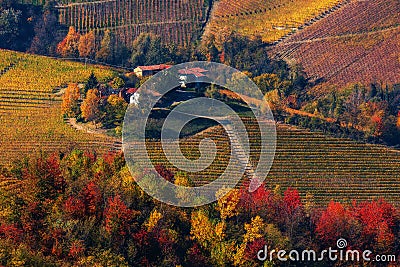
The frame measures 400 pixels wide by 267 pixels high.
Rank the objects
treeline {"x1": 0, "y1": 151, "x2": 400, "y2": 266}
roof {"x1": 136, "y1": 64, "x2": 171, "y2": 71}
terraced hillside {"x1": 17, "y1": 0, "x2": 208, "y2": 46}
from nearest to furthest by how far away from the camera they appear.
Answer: treeline {"x1": 0, "y1": 151, "x2": 400, "y2": 266} < roof {"x1": 136, "y1": 64, "x2": 171, "y2": 71} < terraced hillside {"x1": 17, "y1": 0, "x2": 208, "y2": 46}

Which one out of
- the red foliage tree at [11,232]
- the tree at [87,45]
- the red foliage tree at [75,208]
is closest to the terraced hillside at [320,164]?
the red foliage tree at [75,208]

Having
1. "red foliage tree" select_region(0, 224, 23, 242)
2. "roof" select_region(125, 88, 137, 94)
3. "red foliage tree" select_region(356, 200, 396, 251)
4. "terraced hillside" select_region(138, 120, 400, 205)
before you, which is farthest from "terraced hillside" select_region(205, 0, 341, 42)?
"red foliage tree" select_region(0, 224, 23, 242)

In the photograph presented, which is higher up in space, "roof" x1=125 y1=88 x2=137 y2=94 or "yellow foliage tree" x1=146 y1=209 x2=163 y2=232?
"roof" x1=125 y1=88 x2=137 y2=94

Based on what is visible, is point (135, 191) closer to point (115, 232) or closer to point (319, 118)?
point (115, 232)

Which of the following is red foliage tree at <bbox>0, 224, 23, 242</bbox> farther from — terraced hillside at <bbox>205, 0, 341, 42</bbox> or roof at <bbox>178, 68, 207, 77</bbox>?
terraced hillside at <bbox>205, 0, 341, 42</bbox>

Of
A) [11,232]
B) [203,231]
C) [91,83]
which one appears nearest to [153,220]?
[203,231]

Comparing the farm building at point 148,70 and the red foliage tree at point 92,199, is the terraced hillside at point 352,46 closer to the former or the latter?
the farm building at point 148,70
